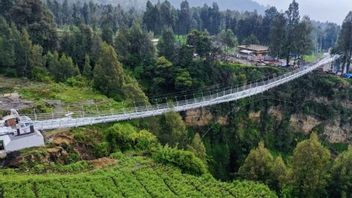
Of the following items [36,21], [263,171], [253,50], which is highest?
[36,21]

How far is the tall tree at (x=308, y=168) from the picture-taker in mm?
28703

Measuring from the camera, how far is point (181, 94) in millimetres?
51125

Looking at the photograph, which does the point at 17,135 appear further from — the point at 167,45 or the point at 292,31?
the point at 292,31

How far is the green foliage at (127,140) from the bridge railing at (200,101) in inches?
127

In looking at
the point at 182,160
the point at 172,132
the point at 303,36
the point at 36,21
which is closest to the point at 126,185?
the point at 182,160

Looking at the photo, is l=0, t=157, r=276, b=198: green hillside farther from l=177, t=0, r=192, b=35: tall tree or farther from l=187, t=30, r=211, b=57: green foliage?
→ l=177, t=0, r=192, b=35: tall tree

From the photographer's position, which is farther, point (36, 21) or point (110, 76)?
point (36, 21)

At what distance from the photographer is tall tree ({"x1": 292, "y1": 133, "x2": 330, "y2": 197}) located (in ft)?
94.2

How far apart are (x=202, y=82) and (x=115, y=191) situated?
99.7 ft

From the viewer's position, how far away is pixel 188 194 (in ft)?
76.7

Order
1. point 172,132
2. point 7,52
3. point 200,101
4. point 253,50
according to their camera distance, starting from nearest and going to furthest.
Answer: point 172,132 → point 7,52 → point 200,101 → point 253,50

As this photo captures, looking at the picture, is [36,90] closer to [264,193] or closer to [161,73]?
[161,73]

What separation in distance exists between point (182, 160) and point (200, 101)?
20360 millimetres

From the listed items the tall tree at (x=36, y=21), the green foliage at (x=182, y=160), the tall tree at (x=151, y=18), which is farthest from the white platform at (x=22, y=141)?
the tall tree at (x=151, y=18)
